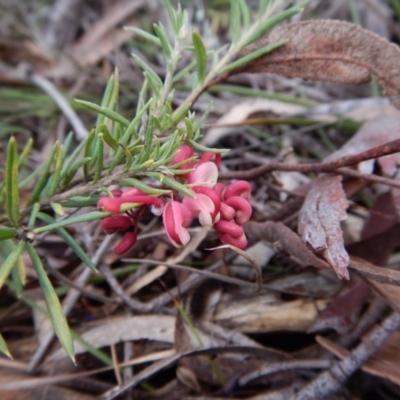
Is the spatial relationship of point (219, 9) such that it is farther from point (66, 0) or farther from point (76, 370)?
point (76, 370)

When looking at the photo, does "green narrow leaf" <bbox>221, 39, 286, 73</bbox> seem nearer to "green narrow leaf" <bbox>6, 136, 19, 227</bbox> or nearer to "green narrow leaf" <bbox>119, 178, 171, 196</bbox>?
"green narrow leaf" <bbox>119, 178, 171, 196</bbox>

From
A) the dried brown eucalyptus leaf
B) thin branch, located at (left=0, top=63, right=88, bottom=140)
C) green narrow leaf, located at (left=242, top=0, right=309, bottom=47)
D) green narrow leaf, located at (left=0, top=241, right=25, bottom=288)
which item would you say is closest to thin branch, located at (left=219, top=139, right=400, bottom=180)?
the dried brown eucalyptus leaf

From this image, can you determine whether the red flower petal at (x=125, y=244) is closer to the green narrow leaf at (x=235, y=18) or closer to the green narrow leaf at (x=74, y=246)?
the green narrow leaf at (x=74, y=246)

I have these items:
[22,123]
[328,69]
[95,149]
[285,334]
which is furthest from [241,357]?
[22,123]

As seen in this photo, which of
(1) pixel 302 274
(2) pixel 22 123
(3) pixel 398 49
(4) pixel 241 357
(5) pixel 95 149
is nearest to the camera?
(5) pixel 95 149

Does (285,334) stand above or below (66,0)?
below

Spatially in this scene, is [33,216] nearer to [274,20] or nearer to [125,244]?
[125,244]
